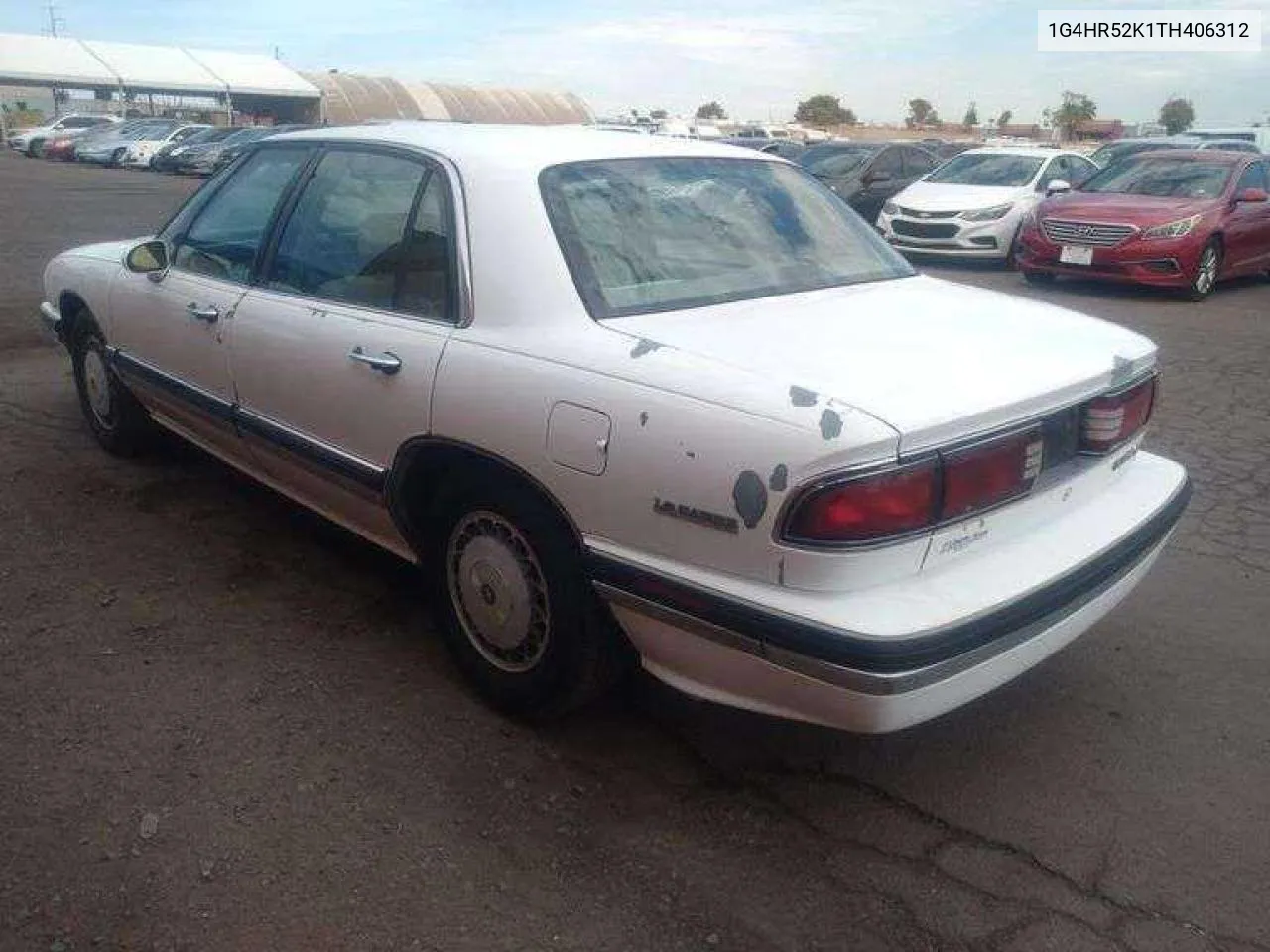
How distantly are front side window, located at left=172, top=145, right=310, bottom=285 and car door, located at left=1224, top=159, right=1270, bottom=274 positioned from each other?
9.85 meters

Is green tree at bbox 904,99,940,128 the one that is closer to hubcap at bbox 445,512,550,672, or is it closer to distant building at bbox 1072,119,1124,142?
distant building at bbox 1072,119,1124,142

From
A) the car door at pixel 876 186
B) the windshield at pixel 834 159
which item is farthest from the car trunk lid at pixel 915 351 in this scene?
the windshield at pixel 834 159

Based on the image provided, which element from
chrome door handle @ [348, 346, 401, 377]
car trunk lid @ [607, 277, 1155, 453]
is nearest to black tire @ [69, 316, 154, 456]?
chrome door handle @ [348, 346, 401, 377]

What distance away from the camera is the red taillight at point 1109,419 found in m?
2.80

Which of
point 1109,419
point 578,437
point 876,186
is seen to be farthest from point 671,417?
point 876,186

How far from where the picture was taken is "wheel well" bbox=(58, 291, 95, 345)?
5043 mm

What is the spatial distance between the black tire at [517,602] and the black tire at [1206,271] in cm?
948

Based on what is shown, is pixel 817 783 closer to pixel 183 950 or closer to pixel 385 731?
pixel 385 731

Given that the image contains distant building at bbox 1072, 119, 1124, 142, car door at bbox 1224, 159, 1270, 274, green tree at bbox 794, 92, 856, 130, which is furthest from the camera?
green tree at bbox 794, 92, 856, 130

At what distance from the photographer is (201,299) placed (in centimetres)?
402

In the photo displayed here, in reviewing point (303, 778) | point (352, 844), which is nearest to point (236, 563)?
point (303, 778)

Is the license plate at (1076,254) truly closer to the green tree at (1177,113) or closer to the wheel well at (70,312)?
the wheel well at (70,312)

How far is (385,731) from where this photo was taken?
3.03 m

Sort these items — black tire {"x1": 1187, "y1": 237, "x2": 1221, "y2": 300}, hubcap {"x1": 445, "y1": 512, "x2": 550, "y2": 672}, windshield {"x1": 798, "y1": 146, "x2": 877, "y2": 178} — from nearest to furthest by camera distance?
1. hubcap {"x1": 445, "y1": 512, "x2": 550, "y2": 672}
2. black tire {"x1": 1187, "y1": 237, "x2": 1221, "y2": 300}
3. windshield {"x1": 798, "y1": 146, "x2": 877, "y2": 178}
